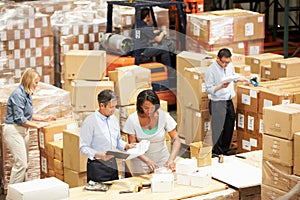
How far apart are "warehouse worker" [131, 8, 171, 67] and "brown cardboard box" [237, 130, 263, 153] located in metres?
2.66

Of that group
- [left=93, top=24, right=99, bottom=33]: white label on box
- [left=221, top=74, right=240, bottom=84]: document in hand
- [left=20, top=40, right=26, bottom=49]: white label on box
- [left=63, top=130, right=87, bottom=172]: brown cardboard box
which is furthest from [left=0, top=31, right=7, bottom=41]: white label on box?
[left=221, top=74, right=240, bottom=84]: document in hand

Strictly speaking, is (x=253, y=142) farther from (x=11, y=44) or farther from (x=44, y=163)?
(x=11, y=44)

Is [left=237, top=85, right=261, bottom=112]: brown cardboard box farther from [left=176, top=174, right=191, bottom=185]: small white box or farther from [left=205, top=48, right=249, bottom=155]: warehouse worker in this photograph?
[left=176, top=174, right=191, bottom=185]: small white box

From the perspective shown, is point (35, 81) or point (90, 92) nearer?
point (35, 81)

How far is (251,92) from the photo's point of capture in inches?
437

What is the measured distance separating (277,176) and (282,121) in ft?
1.89

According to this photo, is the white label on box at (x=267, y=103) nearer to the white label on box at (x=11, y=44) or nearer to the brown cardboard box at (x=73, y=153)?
the brown cardboard box at (x=73, y=153)

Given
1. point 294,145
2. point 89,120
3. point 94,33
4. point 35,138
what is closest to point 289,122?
point 294,145

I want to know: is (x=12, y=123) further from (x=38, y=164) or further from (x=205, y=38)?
(x=205, y=38)

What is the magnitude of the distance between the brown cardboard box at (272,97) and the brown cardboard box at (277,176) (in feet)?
9.43

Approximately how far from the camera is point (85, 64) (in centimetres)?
1195

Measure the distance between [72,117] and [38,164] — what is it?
85cm

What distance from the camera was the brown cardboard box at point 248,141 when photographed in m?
11.1

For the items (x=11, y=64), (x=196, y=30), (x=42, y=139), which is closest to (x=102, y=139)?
(x=42, y=139)
